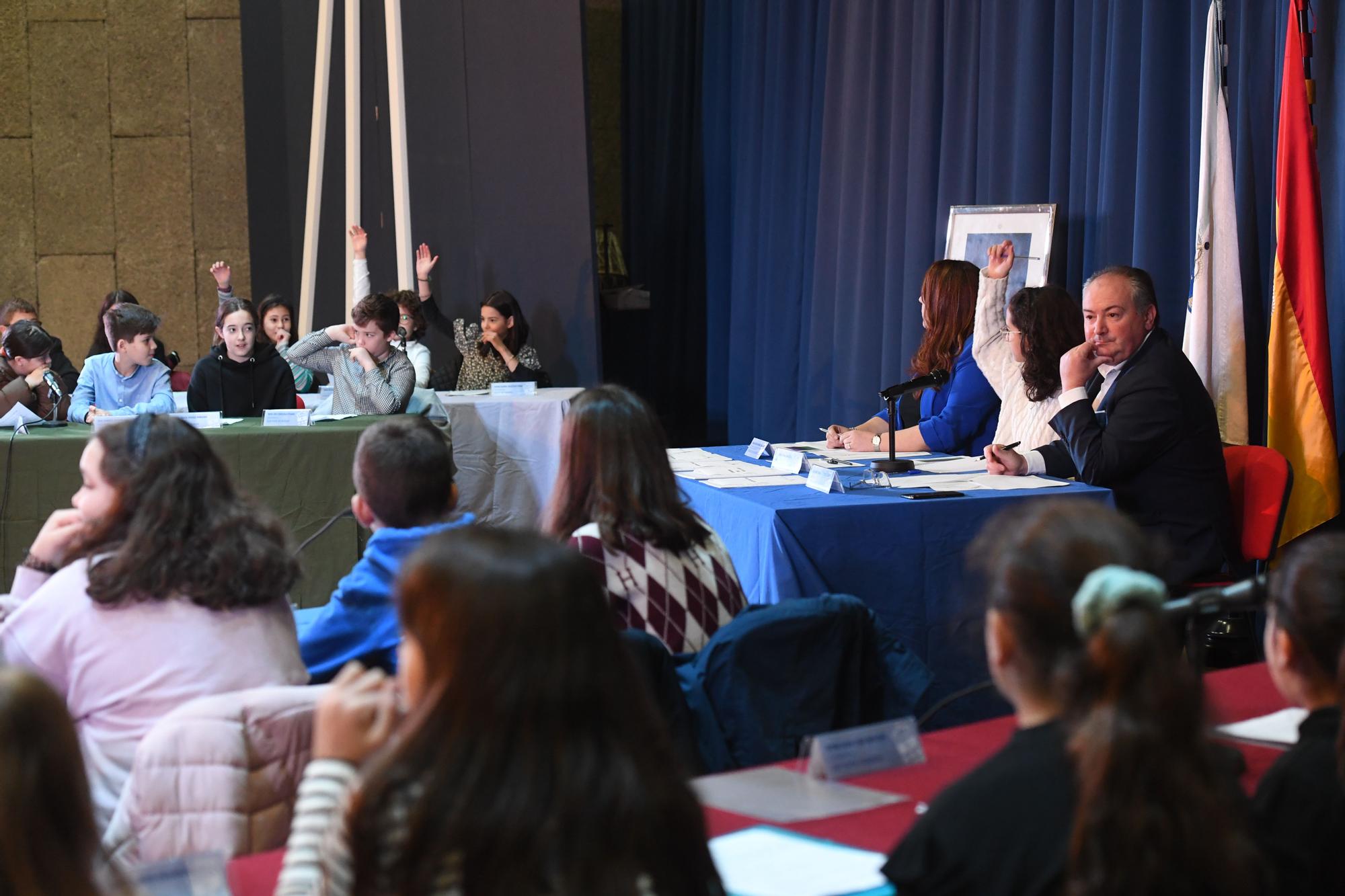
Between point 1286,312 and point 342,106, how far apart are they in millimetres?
5332

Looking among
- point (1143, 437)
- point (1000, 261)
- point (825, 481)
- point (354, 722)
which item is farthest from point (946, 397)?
point (354, 722)

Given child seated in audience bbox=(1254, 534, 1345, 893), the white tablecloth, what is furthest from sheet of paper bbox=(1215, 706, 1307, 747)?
the white tablecloth

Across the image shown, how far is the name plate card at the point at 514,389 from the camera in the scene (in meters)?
5.91

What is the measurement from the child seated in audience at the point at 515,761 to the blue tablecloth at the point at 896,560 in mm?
2021

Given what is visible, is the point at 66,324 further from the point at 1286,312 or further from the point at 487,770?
the point at 487,770

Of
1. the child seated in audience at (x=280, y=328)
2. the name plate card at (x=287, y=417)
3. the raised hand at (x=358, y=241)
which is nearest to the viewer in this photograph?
the name plate card at (x=287, y=417)

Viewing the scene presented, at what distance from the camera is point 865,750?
1604 millimetres

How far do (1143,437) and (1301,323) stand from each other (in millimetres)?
767

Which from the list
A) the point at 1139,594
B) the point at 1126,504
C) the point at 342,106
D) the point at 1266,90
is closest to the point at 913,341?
the point at 1266,90

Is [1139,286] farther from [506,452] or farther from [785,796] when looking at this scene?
[506,452]

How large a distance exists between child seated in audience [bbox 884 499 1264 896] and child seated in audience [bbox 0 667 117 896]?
0.66 metres

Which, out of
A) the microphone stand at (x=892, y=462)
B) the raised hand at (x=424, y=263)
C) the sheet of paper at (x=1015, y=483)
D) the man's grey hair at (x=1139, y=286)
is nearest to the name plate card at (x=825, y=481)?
the microphone stand at (x=892, y=462)

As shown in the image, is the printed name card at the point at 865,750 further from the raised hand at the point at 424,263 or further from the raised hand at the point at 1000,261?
the raised hand at the point at 424,263

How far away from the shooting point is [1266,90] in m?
4.03
